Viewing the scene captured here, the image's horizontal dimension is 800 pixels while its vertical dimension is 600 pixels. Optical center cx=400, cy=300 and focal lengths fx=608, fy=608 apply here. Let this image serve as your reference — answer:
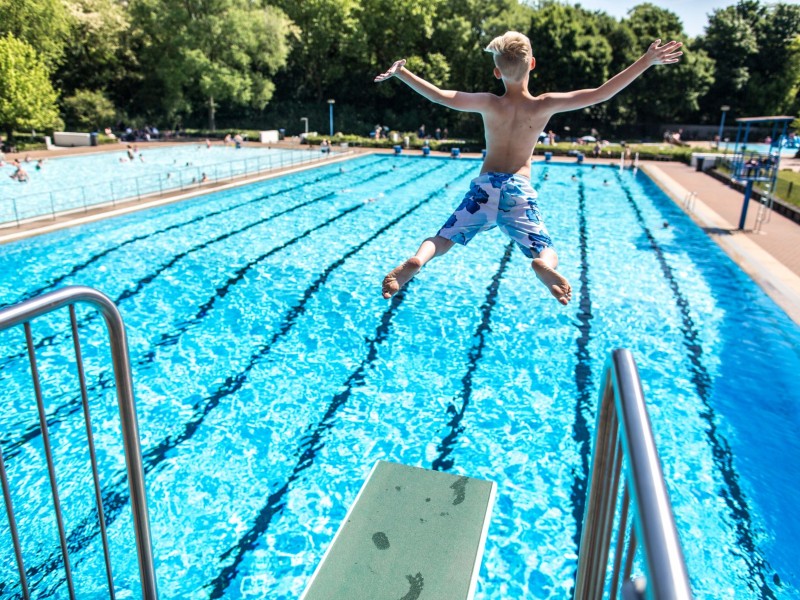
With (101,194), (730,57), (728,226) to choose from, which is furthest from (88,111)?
(730,57)

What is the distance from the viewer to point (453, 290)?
11086mm

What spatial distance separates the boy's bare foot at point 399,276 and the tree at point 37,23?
3451 cm

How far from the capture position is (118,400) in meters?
1.97

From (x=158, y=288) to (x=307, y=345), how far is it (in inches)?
144

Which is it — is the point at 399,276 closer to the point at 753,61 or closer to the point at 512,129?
the point at 512,129

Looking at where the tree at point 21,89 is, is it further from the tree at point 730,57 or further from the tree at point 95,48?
the tree at point 730,57

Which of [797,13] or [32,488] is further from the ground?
[797,13]

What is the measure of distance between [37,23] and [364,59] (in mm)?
20563

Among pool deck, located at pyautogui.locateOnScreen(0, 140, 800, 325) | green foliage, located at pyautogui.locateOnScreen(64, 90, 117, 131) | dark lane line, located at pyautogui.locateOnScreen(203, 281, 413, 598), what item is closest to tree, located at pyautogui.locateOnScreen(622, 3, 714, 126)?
pool deck, located at pyautogui.locateOnScreen(0, 140, 800, 325)

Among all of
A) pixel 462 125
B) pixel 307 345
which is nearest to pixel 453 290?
pixel 307 345

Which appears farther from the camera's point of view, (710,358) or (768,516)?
(710,358)

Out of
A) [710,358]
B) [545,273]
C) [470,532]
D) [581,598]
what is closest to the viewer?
[581,598]

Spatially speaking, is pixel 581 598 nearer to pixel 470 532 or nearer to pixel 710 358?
pixel 470 532

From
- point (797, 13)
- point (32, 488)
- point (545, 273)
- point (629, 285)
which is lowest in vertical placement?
point (32, 488)
